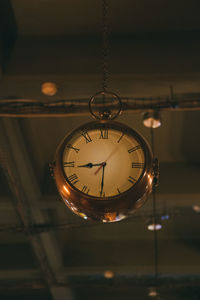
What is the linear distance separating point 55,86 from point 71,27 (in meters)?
0.61

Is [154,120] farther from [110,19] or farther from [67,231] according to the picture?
[67,231]

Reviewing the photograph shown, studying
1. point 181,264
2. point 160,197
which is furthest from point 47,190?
point 181,264

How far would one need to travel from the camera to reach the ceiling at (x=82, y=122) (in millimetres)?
3672

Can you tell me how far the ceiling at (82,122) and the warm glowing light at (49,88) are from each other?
0.19 feet

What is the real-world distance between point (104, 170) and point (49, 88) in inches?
81.3

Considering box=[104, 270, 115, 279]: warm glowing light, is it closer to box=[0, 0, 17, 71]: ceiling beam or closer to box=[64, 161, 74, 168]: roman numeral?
box=[0, 0, 17, 71]: ceiling beam

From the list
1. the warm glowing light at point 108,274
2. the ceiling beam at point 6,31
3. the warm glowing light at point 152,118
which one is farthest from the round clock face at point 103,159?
the warm glowing light at point 108,274

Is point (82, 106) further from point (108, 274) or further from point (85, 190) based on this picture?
point (108, 274)

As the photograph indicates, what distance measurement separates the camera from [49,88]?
12.5 ft

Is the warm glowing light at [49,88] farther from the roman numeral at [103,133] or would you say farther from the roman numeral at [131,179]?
the roman numeral at [131,179]

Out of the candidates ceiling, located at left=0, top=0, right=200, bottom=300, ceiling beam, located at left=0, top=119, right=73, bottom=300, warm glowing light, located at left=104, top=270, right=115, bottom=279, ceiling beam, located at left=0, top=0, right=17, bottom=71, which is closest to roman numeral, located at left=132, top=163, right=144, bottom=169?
ceiling, located at left=0, top=0, right=200, bottom=300

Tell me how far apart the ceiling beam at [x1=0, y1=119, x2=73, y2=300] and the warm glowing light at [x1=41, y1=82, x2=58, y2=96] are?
1.13 meters

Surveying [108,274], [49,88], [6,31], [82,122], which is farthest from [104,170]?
[108,274]

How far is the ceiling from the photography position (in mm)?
3672
